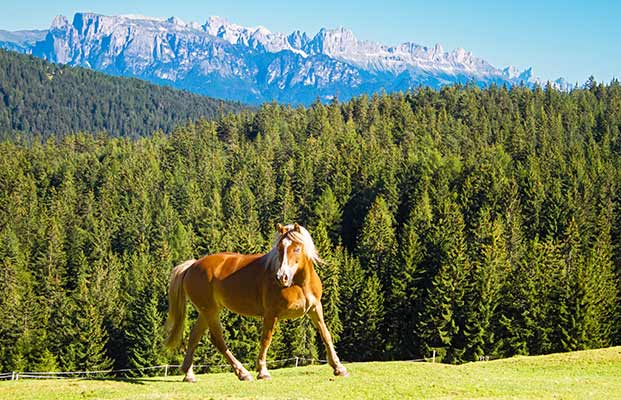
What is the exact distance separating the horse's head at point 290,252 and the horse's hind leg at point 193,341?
3.74m

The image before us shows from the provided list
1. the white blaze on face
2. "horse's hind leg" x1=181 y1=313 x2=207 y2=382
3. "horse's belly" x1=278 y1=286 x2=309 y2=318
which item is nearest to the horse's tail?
"horse's hind leg" x1=181 y1=313 x2=207 y2=382

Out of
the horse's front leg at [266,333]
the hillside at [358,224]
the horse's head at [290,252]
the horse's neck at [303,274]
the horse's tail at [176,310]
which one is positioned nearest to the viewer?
the horse's head at [290,252]

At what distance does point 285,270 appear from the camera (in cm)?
1645

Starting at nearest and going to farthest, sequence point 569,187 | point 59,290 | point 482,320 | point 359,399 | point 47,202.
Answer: point 359,399 → point 482,320 → point 59,290 → point 569,187 → point 47,202

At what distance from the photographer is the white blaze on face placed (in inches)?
647

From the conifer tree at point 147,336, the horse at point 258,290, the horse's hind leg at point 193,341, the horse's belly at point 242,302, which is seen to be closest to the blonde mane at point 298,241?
the horse at point 258,290

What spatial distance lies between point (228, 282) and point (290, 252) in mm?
2793

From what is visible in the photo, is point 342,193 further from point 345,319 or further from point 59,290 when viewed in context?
point 59,290

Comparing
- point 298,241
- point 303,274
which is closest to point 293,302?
point 303,274

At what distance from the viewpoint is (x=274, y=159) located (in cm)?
14450

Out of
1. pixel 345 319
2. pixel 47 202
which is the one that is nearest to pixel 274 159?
pixel 47 202

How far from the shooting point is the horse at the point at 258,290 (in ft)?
56.0

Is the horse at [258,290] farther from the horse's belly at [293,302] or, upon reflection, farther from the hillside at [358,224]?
the hillside at [358,224]

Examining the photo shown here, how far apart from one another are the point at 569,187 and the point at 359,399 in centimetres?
9899
